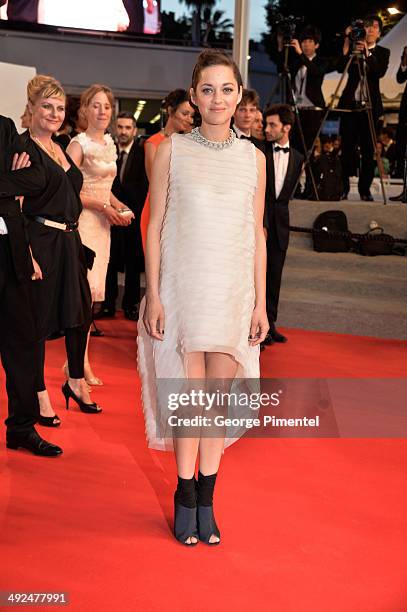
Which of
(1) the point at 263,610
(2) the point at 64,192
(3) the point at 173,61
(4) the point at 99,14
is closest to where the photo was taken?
(1) the point at 263,610

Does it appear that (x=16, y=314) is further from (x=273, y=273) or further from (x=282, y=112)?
(x=282, y=112)

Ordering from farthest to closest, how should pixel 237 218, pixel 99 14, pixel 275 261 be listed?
pixel 99 14
pixel 275 261
pixel 237 218

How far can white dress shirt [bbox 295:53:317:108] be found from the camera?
8148 millimetres

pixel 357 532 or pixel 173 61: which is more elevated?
pixel 173 61

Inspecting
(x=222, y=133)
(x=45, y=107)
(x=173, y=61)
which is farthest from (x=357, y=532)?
(x=173, y=61)

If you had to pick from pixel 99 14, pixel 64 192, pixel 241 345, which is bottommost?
pixel 241 345

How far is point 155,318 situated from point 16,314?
941 millimetres

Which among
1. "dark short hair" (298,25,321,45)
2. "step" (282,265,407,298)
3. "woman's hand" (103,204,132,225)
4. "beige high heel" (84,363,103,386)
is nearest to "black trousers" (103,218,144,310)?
"step" (282,265,407,298)

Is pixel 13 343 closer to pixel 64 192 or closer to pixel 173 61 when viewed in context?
pixel 64 192

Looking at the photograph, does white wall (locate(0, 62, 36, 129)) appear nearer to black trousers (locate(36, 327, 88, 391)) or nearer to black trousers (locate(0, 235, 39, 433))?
black trousers (locate(36, 327, 88, 391))

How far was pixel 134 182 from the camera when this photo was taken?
6.29m

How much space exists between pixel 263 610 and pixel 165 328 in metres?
0.86

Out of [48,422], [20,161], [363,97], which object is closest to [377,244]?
[363,97]

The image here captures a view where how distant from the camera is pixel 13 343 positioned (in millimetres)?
3266
